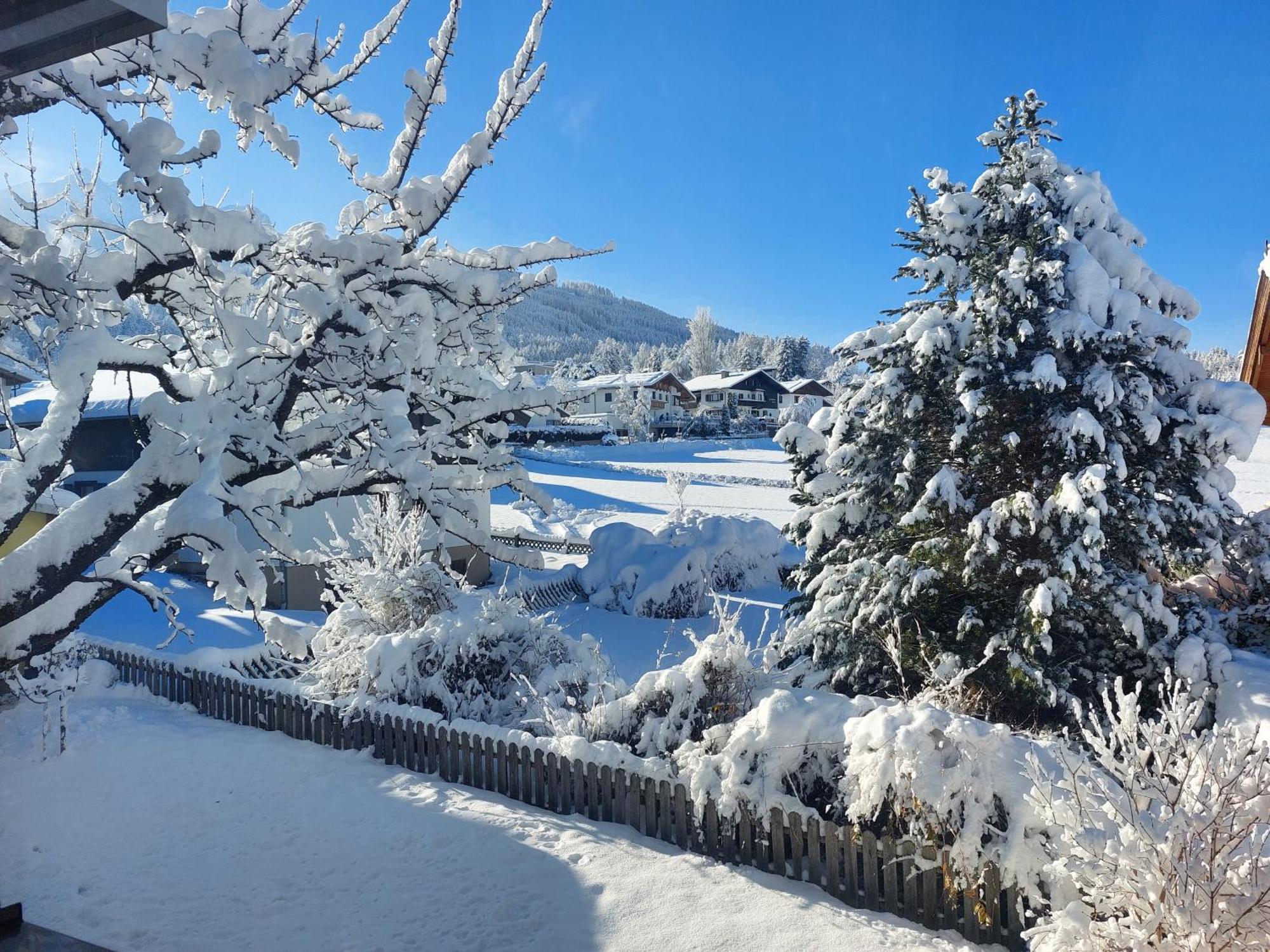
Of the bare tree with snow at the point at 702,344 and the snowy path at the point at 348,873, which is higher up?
the bare tree with snow at the point at 702,344

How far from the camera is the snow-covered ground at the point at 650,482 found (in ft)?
114

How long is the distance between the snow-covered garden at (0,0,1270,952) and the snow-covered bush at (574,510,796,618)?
4.97m

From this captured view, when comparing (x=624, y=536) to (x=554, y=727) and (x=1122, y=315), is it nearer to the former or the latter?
(x=554, y=727)

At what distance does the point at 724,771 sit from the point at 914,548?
3.59 meters

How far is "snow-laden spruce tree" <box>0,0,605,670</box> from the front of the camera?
3.13 m

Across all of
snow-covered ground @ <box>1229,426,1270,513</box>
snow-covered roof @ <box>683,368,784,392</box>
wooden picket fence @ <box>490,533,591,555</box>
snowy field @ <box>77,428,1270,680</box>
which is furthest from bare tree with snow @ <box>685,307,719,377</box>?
wooden picket fence @ <box>490,533,591,555</box>

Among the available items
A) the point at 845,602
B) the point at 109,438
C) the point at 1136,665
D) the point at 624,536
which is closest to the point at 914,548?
the point at 845,602

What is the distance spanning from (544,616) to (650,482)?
3666cm

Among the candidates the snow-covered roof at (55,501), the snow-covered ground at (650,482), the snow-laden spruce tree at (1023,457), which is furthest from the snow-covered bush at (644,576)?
the snow-covered roof at (55,501)

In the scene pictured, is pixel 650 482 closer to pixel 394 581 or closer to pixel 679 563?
pixel 679 563

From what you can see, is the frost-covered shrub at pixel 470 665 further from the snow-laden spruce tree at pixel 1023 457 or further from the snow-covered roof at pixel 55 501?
the snow-covered roof at pixel 55 501

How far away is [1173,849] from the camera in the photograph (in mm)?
4008

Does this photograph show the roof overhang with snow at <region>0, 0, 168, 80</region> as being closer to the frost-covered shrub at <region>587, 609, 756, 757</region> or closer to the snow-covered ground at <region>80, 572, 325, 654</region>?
the frost-covered shrub at <region>587, 609, 756, 757</region>

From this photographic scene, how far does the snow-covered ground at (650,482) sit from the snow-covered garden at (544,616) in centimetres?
1683
